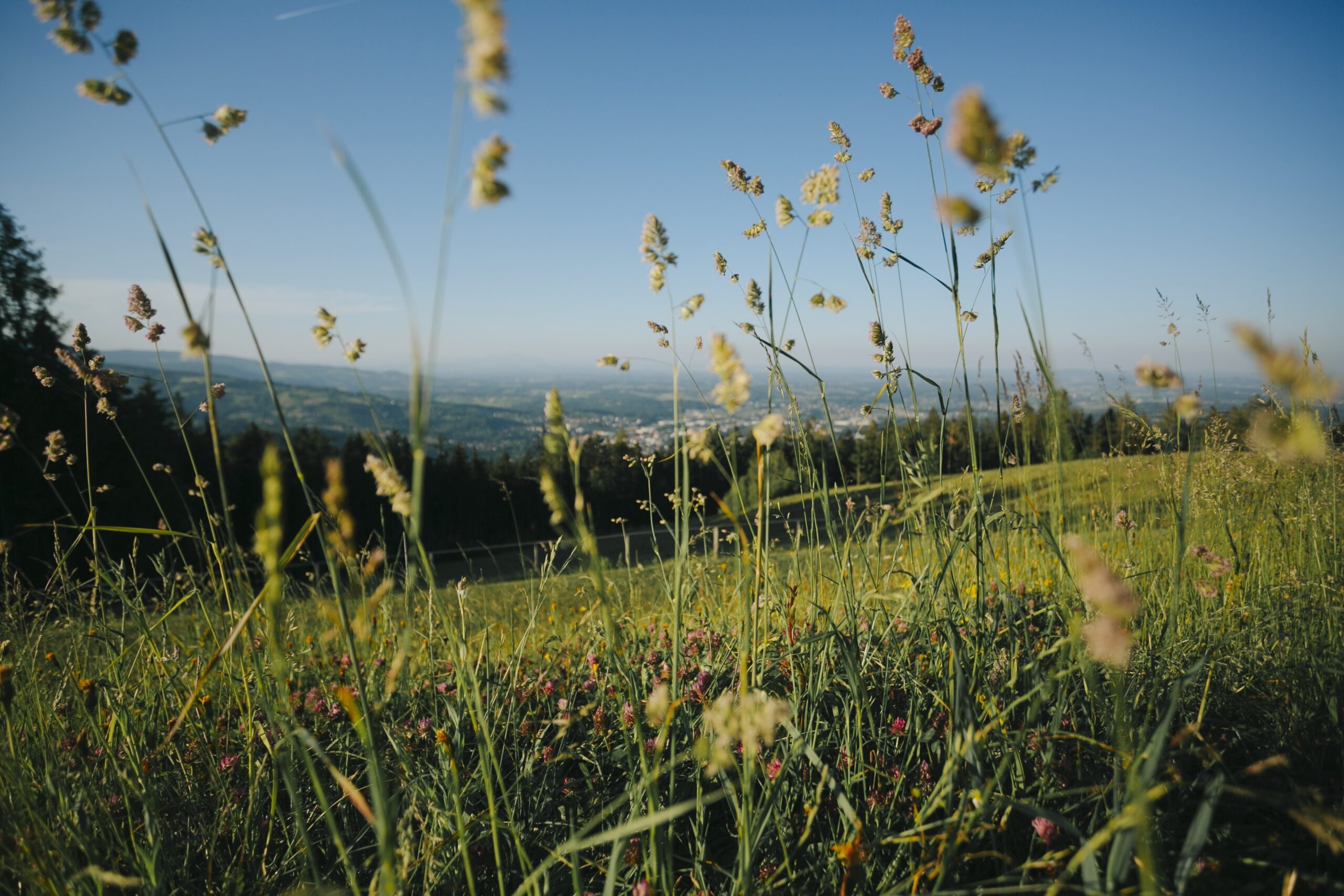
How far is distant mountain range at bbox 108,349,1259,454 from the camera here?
2055 mm

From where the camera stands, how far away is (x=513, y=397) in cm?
8569

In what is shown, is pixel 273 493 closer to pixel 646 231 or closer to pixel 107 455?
pixel 646 231

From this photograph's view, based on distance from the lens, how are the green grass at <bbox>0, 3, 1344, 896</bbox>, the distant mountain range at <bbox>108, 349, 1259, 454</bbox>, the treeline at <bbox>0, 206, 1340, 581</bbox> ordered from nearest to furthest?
the green grass at <bbox>0, 3, 1344, 896</bbox>
the treeline at <bbox>0, 206, 1340, 581</bbox>
the distant mountain range at <bbox>108, 349, 1259, 454</bbox>

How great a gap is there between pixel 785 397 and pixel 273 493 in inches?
49.7

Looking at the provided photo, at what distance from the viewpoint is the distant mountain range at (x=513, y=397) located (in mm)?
2055

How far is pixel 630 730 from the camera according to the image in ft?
5.11

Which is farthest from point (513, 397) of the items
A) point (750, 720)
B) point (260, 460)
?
point (750, 720)

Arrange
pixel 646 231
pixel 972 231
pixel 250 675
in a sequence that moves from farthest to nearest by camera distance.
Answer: pixel 250 675 < pixel 972 231 < pixel 646 231

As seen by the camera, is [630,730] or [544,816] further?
[630,730]

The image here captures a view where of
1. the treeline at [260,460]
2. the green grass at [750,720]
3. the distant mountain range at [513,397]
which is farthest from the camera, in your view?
the distant mountain range at [513,397]

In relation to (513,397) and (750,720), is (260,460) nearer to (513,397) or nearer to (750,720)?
(750,720)

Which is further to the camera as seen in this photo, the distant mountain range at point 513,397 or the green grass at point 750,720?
the distant mountain range at point 513,397

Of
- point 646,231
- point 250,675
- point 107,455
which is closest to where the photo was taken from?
point 646,231

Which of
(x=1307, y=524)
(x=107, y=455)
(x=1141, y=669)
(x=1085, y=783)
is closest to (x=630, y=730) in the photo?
(x=1085, y=783)
